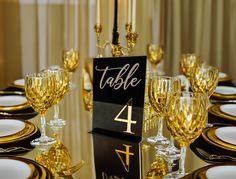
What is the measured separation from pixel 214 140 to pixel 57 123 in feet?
1.67

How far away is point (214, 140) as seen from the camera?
46.6 inches

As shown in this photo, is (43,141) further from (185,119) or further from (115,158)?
(185,119)

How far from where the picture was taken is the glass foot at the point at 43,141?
1.17 meters

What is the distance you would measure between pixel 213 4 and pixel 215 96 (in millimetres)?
1683

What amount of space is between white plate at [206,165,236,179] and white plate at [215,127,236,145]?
225mm

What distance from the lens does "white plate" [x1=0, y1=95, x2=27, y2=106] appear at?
1606mm

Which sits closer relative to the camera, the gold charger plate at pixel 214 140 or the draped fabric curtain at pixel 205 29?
the gold charger plate at pixel 214 140

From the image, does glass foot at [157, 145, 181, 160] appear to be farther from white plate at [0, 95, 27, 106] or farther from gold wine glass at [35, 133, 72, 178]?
white plate at [0, 95, 27, 106]

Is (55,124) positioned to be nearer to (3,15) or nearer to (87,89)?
(87,89)

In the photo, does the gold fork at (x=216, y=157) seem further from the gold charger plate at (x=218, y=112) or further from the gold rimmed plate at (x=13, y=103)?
the gold rimmed plate at (x=13, y=103)

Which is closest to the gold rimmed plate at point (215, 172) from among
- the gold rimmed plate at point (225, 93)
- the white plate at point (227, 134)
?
the white plate at point (227, 134)

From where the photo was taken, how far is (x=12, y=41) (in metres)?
2.96

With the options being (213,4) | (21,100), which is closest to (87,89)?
(21,100)

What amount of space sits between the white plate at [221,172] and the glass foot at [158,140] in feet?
0.83
